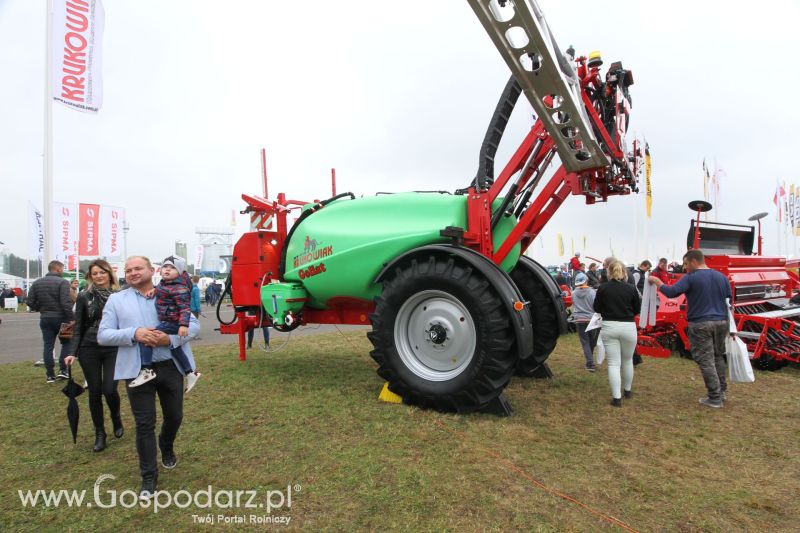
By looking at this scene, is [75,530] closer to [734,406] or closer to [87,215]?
[734,406]

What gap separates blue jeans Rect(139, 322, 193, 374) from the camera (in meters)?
3.11

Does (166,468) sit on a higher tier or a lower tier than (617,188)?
lower

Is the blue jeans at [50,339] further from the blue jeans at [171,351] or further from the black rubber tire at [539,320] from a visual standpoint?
the black rubber tire at [539,320]

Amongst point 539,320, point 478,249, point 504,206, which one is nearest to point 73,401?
point 478,249

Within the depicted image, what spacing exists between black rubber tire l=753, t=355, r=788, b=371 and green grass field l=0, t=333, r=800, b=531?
32.2 inches

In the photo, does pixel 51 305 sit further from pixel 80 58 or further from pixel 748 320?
pixel 748 320

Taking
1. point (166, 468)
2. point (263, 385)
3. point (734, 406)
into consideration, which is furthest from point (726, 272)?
point (166, 468)

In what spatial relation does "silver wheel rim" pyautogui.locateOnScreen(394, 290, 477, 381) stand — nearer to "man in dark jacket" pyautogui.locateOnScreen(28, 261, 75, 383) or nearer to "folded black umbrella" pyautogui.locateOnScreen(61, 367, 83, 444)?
"folded black umbrella" pyautogui.locateOnScreen(61, 367, 83, 444)

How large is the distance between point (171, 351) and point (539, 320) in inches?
162

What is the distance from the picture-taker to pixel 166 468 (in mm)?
3391

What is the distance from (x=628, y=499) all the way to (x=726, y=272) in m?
5.49

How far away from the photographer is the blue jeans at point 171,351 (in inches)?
122

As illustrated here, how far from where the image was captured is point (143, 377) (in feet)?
9.94


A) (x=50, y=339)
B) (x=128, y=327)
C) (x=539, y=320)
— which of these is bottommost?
(x=50, y=339)
